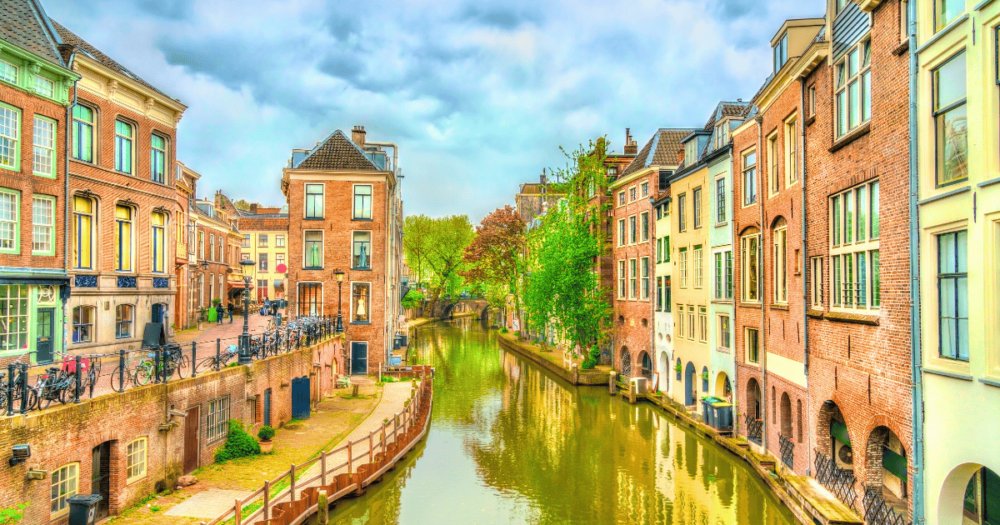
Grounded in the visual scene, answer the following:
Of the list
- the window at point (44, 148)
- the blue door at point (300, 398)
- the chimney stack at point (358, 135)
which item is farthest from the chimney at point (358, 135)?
the window at point (44, 148)

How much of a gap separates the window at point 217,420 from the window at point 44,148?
8162 millimetres

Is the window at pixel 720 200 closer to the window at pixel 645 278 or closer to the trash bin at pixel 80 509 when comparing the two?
Result: the window at pixel 645 278

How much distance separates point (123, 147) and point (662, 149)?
26.7m

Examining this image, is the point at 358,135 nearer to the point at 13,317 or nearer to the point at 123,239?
the point at 123,239

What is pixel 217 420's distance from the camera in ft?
62.8

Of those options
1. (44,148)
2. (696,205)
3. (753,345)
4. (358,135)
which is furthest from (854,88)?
(358,135)

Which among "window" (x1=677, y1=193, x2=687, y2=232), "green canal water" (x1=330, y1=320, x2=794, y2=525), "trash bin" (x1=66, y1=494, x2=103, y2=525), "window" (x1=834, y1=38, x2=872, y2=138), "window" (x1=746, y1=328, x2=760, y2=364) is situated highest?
"window" (x1=834, y1=38, x2=872, y2=138)

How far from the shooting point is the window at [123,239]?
23.0 meters

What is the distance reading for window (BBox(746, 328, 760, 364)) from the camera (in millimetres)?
23544

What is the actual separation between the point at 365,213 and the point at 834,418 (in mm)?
27421

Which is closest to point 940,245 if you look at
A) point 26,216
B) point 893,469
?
point 893,469

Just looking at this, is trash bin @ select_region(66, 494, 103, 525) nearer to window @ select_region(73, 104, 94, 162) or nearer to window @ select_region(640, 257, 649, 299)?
window @ select_region(73, 104, 94, 162)

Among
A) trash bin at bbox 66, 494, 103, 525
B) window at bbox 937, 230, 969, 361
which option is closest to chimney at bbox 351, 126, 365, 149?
trash bin at bbox 66, 494, 103, 525

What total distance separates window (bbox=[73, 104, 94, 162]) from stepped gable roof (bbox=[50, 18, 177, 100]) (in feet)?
5.43
